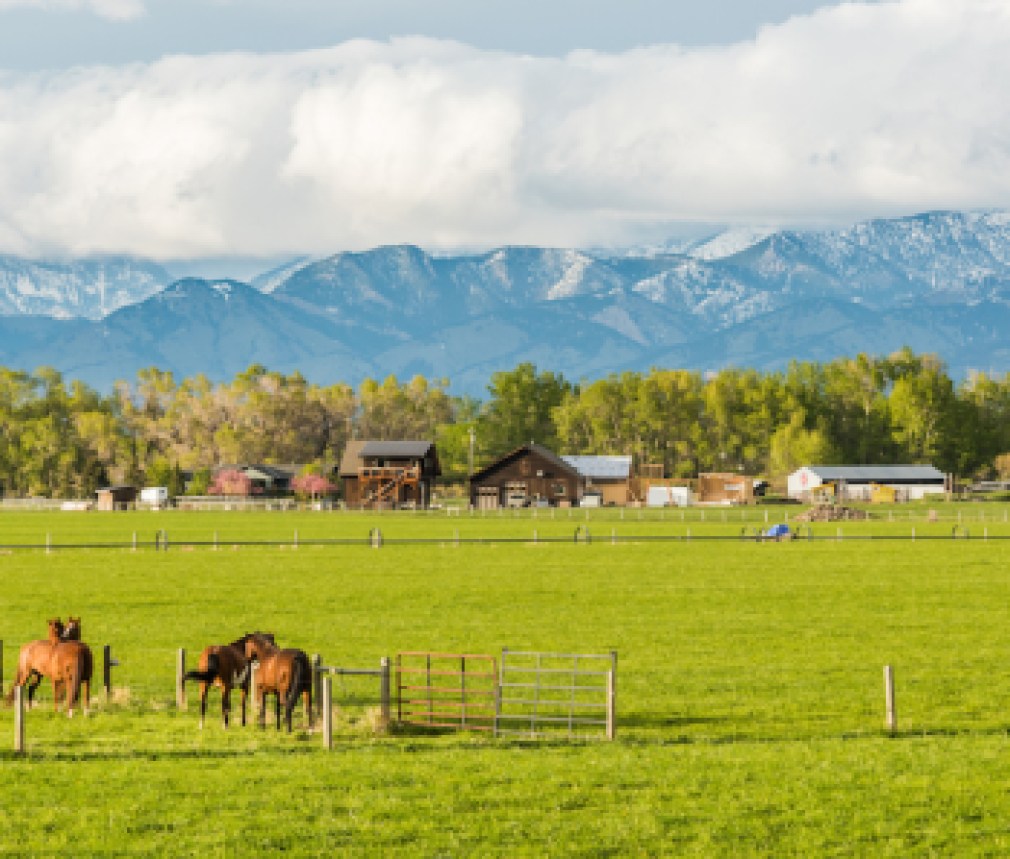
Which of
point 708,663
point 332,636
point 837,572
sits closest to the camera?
point 708,663

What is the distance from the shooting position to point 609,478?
175000 mm

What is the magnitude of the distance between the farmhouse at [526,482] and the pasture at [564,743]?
103251mm

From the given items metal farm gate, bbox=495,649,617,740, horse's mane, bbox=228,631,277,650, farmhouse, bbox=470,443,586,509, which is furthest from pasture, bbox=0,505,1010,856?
farmhouse, bbox=470,443,586,509

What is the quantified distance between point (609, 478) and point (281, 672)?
503 ft

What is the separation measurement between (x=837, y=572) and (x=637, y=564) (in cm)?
880

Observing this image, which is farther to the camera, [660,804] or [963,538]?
[963,538]

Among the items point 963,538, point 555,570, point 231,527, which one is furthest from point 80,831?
point 231,527

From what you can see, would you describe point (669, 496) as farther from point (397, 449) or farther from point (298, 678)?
point (298, 678)

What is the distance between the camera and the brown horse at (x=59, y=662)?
24.3 m

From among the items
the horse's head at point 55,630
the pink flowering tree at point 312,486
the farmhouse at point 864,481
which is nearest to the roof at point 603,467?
the farmhouse at point 864,481

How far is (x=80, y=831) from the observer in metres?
17.4

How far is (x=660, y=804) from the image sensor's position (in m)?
18.5

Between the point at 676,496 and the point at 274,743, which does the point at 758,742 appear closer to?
the point at 274,743

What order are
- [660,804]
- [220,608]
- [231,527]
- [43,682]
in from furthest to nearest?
[231,527], [220,608], [43,682], [660,804]
